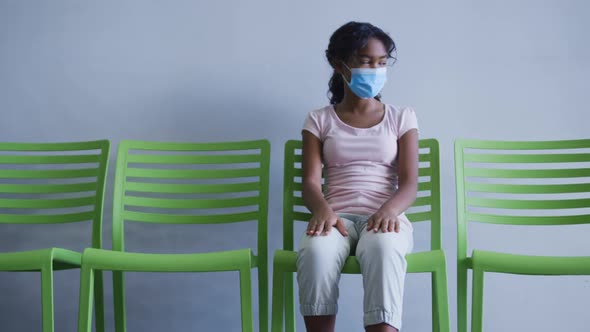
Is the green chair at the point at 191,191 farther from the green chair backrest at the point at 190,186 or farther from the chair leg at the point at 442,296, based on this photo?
the chair leg at the point at 442,296

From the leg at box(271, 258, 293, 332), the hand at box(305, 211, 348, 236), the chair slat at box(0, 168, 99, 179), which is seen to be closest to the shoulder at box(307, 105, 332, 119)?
the hand at box(305, 211, 348, 236)

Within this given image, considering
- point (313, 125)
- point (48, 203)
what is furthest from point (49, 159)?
point (313, 125)

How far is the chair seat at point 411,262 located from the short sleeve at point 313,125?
0.55 metres

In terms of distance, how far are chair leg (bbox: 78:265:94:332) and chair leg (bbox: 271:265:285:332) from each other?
0.54 m

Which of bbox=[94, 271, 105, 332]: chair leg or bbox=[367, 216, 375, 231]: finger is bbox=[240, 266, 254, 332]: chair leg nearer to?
bbox=[367, 216, 375, 231]: finger

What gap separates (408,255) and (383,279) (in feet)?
0.52

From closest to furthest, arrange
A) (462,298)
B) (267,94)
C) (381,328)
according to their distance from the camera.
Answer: (381,328) < (462,298) < (267,94)

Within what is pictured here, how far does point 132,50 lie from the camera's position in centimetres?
292

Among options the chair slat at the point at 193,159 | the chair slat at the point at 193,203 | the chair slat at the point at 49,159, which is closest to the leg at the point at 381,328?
the chair slat at the point at 193,203

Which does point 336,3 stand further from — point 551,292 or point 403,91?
point 551,292

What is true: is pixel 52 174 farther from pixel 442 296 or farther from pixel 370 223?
pixel 442 296

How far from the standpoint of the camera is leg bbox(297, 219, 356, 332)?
197 centimetres

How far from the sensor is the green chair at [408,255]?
2.00 m

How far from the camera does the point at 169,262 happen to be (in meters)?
1.98
